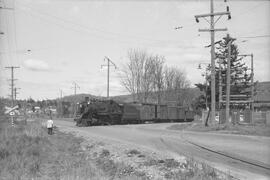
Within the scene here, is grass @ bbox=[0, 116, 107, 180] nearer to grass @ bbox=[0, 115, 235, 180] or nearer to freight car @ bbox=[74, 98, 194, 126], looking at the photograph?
grass @ bbox=[0, 115, 235, 180]

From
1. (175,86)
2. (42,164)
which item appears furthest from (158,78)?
(42,164)

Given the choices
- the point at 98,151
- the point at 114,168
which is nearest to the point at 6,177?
the point at 114,168

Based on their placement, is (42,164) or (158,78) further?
(158,78)

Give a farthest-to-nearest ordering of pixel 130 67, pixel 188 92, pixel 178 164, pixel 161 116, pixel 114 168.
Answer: pixel 188 92 → pixel 130 67 → pixel 161 116 → pixel 114 168 → pixel 178 164

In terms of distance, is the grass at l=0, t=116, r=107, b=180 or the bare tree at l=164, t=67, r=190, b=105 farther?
the bare tree at l=164, t=67, r=190, b=105

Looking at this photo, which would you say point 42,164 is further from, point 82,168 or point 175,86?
point 175,86

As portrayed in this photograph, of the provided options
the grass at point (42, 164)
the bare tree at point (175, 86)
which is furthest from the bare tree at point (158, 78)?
the grass at point (42, 164)

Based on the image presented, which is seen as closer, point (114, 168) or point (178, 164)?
point (178, 164)

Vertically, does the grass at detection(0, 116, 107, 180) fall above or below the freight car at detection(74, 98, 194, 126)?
below

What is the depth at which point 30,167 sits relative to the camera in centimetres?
1505

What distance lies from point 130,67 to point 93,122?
4079 cm

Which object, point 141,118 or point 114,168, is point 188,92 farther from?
point 114,168

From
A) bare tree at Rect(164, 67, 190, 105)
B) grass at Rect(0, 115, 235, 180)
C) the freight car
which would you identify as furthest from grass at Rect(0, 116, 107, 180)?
bare tree at Rect(164, 67, 190, 105)

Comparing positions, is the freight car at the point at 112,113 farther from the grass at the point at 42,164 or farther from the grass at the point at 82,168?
the grass at the point at 82,168
